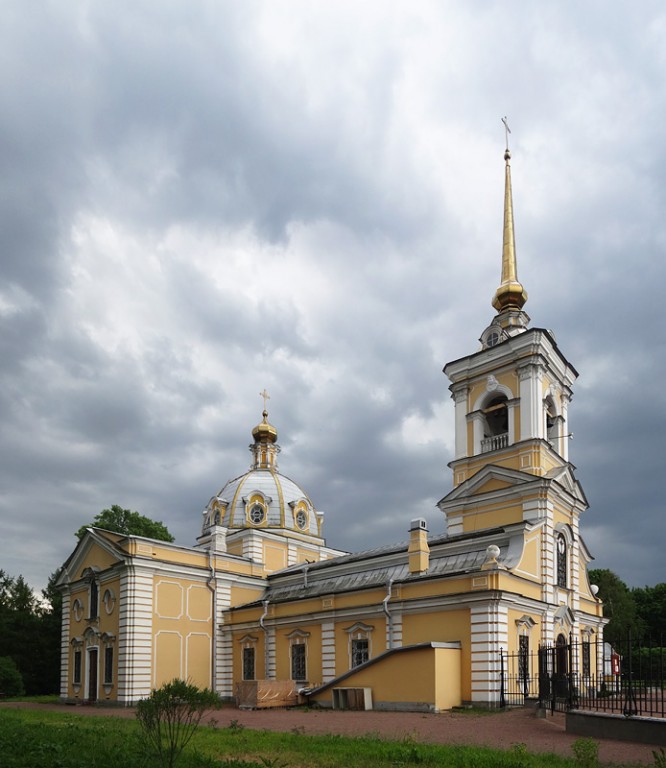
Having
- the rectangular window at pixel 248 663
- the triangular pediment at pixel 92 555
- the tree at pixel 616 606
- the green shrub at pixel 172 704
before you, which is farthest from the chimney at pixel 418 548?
the tree at pixel 616 606

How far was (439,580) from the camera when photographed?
24.5 metres

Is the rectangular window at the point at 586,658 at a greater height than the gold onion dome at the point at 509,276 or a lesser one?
lesser

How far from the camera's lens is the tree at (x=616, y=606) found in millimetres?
55219

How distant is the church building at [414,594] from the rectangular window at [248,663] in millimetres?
58

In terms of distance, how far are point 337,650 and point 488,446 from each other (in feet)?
32.9

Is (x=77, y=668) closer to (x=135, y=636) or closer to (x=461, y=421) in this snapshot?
(x=135, y=636)

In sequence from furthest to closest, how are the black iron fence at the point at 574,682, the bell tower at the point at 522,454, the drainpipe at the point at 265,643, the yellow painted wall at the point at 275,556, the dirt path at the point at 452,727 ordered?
1. the yellow painted wall at the point at 275,556
2. the drainpipe at the point at 265,643
3. the bell tower at the point at 522,454
4. the black iron fence at the point at 574,682
5. the dirt path at the point at 452,727

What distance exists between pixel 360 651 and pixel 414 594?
12.1 ft

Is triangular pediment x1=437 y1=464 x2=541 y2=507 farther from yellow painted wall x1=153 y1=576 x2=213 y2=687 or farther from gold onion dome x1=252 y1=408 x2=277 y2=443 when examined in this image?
gold onion dome x1=252 y1=408 x2=277 y2=443

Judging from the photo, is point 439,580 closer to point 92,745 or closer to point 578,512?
point 578,512

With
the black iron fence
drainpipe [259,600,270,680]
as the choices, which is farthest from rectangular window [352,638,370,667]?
the black iron fence

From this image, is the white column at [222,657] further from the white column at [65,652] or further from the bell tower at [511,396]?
the bell tower at [511,396]

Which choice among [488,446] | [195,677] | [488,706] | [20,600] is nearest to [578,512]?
[488,446]

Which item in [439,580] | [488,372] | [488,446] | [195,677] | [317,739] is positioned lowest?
[195,677]
